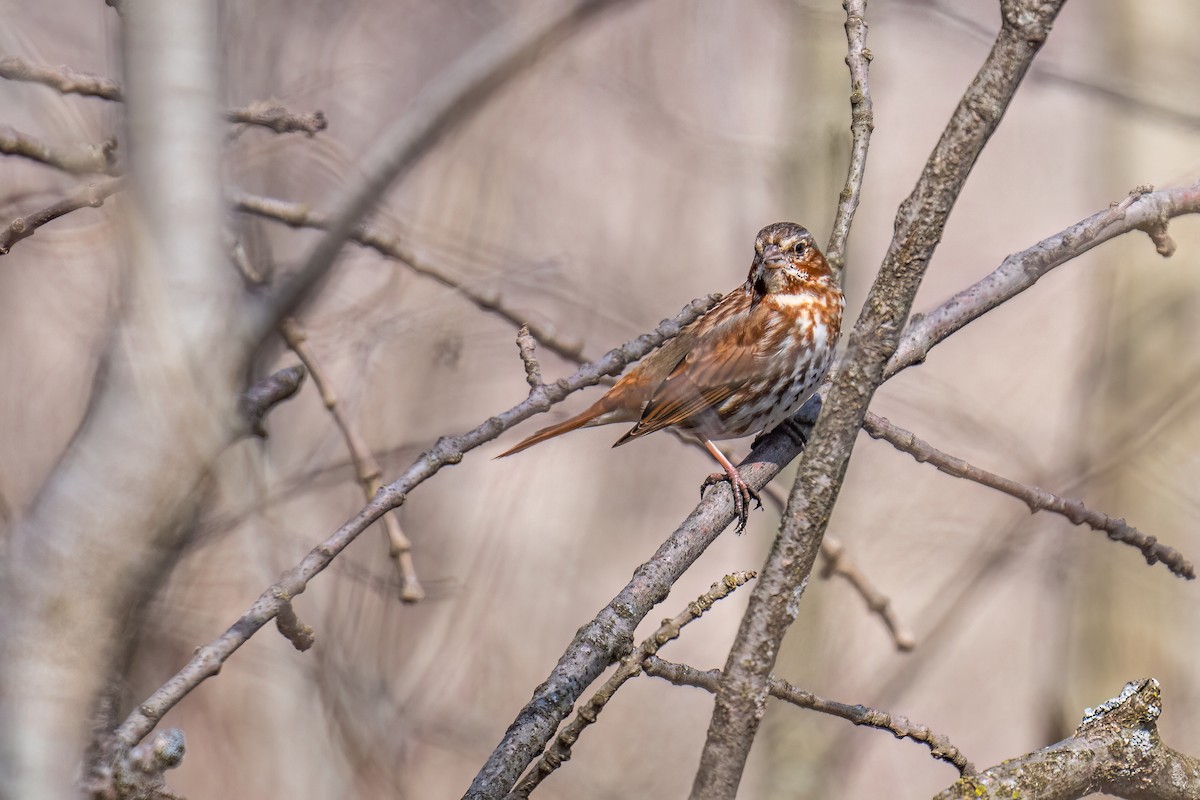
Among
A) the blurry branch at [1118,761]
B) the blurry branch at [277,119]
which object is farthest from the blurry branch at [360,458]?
the blurry branch at [1118,761]

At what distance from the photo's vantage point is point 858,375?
55.0 inches

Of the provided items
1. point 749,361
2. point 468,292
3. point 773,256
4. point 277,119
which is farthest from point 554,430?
point 277,119

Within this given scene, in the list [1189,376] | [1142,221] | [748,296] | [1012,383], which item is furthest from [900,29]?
[1142,221]

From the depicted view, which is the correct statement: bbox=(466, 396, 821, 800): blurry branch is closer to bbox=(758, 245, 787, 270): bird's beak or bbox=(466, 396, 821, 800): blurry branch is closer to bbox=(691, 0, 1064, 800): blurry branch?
bbox=(691, 0, 1064, 800): blurry branch

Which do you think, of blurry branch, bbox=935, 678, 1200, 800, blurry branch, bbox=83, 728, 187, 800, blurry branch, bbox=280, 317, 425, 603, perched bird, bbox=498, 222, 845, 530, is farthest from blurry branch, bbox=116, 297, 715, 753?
blurry branch, bbox=935, 678, 1200, 800

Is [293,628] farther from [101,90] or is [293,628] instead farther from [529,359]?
[101,90]

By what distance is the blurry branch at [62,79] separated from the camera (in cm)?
212

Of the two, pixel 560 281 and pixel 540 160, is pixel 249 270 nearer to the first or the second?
pixel 560 281

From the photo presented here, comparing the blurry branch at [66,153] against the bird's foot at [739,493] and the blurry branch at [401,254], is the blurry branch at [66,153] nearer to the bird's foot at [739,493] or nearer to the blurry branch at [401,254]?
the blurry branch at [401,254]

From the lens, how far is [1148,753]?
1.93 m

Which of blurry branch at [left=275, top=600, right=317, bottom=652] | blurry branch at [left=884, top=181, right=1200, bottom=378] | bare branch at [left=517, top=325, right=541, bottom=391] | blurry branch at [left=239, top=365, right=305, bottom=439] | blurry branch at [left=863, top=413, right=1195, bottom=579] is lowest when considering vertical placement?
blurry branch at [left=275, top=600, right=317, bottom=652]

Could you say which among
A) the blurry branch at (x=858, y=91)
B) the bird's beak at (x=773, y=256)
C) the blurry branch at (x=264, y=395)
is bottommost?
the blurry branch at (x=264, y=395)

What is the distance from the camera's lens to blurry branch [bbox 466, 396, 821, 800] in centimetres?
180

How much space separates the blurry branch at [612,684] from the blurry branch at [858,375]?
21 cm
